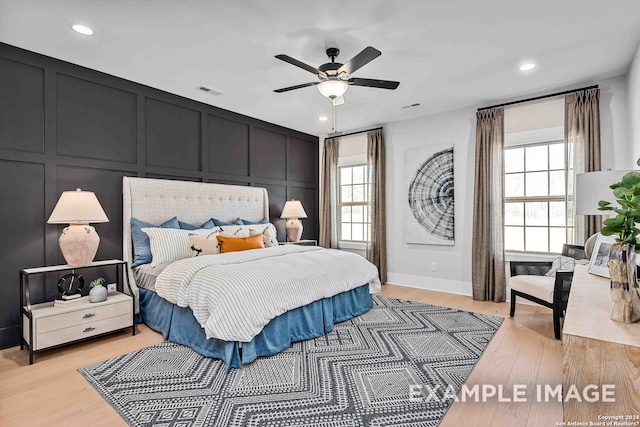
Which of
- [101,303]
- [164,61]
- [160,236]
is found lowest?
[101,303]

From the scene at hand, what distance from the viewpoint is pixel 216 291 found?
8.04 ft

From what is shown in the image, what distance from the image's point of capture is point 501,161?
4250mm

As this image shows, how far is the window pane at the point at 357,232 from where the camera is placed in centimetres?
593

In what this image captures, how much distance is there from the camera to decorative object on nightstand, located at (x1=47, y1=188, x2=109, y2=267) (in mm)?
2852

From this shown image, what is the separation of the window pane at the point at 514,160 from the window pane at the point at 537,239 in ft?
2.61

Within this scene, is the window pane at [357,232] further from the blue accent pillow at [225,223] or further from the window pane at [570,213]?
the window pane at [570,213]

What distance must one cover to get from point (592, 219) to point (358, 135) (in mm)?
3491

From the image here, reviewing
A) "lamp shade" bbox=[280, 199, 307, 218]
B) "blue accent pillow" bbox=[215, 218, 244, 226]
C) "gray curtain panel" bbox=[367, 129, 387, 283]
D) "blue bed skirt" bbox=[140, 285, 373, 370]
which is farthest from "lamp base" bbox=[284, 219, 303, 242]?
"blue bed skirt" bbox=[140, 285, 373, 370]

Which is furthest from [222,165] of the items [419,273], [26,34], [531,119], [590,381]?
[590,381]

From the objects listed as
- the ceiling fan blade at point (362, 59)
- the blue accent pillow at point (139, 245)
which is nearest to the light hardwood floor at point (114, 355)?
the blue accent pillow at point (139, 245)

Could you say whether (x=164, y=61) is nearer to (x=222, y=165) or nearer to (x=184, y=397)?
(x=222, y=165)

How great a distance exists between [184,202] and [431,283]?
3.69 metres

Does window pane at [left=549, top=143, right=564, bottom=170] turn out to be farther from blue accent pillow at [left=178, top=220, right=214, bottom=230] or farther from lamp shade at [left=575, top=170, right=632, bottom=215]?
blue accent pillow at [left=178, top=220, right=214, bottom=230]

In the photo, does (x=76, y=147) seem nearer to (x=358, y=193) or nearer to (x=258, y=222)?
(x=258, y=222)
